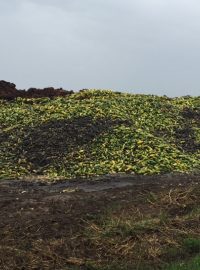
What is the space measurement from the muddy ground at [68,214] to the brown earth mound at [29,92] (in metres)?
6.17

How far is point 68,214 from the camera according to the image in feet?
22.1

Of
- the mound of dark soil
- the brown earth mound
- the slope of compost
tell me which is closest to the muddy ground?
the slope of compost

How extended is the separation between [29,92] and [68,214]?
8819 millimetres

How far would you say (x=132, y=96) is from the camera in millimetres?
13820

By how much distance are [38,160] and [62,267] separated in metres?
4.32

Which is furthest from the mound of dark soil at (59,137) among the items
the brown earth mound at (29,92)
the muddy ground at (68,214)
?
the brown earth mound at (29,92)

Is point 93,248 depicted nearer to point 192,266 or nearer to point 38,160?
point 192,266

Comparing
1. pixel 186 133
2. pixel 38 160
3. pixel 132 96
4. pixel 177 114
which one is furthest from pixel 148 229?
pixel 132 96

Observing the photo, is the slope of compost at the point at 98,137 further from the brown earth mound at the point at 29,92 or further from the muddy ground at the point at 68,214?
the brown earth mound at the point at 29,92

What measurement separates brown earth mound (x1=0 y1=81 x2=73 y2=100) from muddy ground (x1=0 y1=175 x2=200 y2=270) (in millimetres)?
6169

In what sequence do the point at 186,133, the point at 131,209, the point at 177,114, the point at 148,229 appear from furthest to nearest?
the point at 177,114
the point at 186,133
the point at 131,209
the point at 148,229

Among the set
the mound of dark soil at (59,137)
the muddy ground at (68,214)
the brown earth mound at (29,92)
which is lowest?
the muddy ground at (68,214)

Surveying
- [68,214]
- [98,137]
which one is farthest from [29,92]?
[68,214]

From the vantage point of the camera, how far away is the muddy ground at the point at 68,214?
579 centimetres
